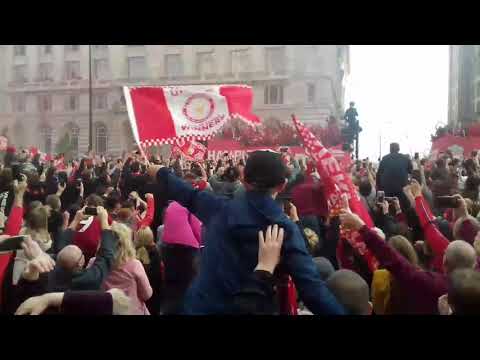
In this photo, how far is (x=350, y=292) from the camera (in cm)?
300

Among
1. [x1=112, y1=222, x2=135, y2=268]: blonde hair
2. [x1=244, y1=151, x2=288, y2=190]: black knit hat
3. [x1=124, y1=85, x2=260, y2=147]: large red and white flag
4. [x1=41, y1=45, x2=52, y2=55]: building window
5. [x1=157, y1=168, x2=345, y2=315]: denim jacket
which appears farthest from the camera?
[x1=124, y1=85, x2=260, y2=147]: large red and white flag

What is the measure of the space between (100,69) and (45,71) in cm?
49

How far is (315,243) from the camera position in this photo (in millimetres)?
4816

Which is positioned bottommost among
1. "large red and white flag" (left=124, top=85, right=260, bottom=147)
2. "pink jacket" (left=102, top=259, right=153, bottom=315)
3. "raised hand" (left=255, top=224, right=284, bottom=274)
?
Result: "pink jacket" (left=102, top=259, right=153, bottom=315)

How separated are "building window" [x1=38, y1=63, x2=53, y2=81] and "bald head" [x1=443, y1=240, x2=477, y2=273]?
11.6 ft

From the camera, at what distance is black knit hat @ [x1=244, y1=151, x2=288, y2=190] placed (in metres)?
2.77

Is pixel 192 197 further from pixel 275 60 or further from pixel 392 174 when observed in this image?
pixel 392 174

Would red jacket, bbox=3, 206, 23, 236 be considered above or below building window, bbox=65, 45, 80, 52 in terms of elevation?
below

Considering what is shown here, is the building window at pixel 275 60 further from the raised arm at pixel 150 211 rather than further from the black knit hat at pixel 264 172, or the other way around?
the black knit hat at pixel 264 172

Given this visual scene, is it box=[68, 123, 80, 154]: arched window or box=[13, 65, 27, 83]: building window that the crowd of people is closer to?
box=[68, 123, 80, 154]: arched window

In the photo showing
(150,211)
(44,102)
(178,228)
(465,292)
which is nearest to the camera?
(465,292)

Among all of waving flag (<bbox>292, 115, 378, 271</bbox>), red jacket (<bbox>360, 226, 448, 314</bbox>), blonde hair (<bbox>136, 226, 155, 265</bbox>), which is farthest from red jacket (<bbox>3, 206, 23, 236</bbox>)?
red jacket (<bbox>360, 226, 448, 314</bbox>)

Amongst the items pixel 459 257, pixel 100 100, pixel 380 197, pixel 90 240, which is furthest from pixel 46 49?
pixel 459 257
